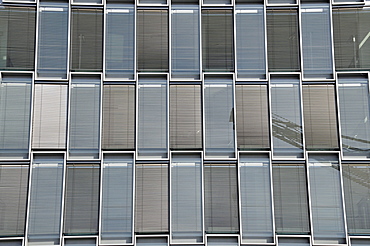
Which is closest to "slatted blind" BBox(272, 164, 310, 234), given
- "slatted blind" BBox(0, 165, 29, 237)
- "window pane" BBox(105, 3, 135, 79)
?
"window pane" BBox(105, 3, 135, 79)

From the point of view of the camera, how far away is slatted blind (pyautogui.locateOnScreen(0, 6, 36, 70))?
25.0m

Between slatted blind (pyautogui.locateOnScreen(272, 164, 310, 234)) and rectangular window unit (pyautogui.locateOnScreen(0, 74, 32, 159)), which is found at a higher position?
rectangular window unit (pyautogui.locateOnScreen(0, 74, 32, 159))

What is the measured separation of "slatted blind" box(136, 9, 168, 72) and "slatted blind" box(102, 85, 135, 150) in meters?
1.16

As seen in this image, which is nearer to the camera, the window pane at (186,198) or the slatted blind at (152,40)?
the window pane at (186,198)

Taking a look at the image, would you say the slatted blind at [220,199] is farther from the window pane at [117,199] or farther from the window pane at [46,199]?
the window pane at [46,199]

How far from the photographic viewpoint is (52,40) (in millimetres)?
25234

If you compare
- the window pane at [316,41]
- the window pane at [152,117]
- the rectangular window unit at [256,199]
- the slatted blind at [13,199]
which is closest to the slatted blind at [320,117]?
the window pane at [316,41]

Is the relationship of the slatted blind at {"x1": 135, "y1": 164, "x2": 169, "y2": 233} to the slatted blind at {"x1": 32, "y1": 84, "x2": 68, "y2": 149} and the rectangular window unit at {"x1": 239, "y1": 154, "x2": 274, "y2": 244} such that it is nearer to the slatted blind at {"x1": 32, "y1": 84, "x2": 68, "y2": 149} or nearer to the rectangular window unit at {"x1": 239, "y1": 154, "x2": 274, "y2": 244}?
the rectangular window unit at {"x1": 239, "y1": 154, "x2": 274, "y2": 244}

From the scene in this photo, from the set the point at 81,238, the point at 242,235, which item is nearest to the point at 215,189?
the point at 242,235

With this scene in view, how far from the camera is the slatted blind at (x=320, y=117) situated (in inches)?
963

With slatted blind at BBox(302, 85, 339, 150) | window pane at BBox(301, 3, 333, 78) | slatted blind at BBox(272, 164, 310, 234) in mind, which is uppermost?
window pane at BBox(301, 3, 333, 78)

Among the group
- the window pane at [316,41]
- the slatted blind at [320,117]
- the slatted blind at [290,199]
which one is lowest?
the slatted blind at [290,199]

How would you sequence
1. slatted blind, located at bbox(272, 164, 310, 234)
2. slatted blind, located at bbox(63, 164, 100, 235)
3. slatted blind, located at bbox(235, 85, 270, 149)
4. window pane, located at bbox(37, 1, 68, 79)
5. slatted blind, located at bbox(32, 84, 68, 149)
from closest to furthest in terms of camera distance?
slatted blind, located at bbox(63, 164, 100, 235)
slatted blind, located at bbox(272, 164, 310, 234)
slatted blind, located at bbox(32, 84, 68, 149)
slatted blind, located at bbox(235, 85, 270, 149)
window pane, located at bbox(37, 1, 68, 79)

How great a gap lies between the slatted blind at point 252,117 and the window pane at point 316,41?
2039mm
